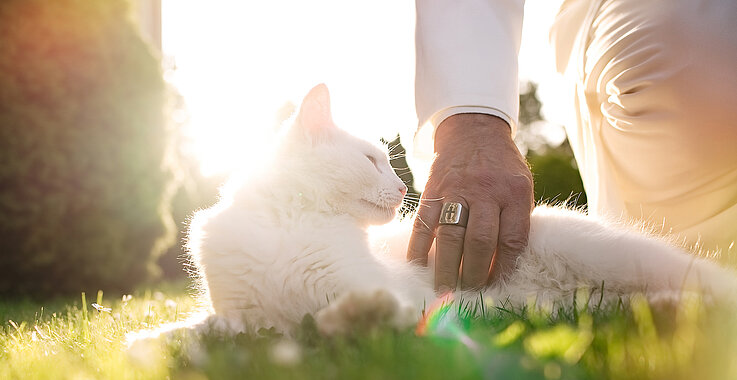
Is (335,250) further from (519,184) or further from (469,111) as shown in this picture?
(469,111)

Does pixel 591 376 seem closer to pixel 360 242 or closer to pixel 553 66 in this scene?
pixel 360 242

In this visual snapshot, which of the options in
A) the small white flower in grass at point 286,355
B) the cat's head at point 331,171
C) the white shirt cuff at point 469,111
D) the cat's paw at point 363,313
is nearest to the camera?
the small white flower in grass at point 286,355

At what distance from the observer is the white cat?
1.47 m

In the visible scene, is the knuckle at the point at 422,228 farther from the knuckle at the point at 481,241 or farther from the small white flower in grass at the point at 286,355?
the small white flower in grass at the point at 286,355

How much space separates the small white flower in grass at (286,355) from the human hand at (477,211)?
0.69m

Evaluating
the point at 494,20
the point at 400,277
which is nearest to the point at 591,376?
the point at 400,277

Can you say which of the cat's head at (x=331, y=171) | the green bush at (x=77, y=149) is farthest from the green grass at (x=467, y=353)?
the green bush at (x=77, y=149)

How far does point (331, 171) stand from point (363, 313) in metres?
0.68

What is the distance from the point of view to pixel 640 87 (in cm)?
226

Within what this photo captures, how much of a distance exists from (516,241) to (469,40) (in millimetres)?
816

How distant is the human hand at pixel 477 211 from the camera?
160 centimetres

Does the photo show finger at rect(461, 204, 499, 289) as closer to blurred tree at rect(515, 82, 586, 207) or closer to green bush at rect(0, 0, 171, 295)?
blurred tree at rect(515, 82, 586, 207)

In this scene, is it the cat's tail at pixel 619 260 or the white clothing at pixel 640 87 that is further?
the white clothing at pixel 640 87

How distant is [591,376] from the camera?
78cm
